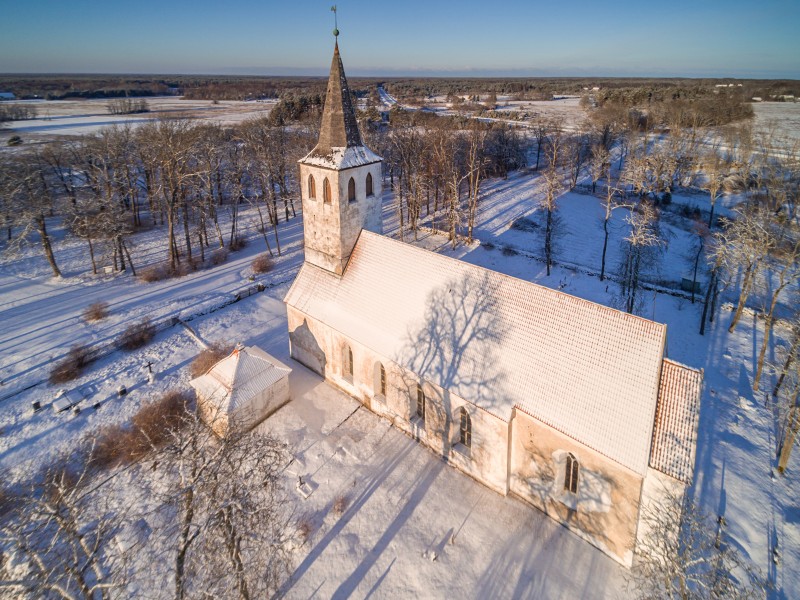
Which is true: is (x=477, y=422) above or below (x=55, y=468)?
above

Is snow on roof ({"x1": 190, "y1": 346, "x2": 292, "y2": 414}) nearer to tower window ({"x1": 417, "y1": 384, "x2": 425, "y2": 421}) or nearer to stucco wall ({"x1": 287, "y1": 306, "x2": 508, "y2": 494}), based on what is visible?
stucco wall ({"x1": 287, "y1": 306, "x2": 508, "y2": 494})

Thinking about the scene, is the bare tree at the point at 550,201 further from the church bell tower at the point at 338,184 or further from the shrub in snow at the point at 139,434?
the shrub in snow at the point at 139,434

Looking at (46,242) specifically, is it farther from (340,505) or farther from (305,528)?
(340,505)

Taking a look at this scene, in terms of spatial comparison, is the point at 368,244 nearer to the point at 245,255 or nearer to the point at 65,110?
the point at 245,255

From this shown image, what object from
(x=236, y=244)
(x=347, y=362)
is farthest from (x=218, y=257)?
(x=347, y=362)

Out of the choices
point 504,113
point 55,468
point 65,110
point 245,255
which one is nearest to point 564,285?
point 245,255

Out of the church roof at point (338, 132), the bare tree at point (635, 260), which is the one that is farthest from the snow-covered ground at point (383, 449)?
the church roof at point (338, 132)

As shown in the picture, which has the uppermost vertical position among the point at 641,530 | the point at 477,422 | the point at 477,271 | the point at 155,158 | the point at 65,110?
the point at 65,110
